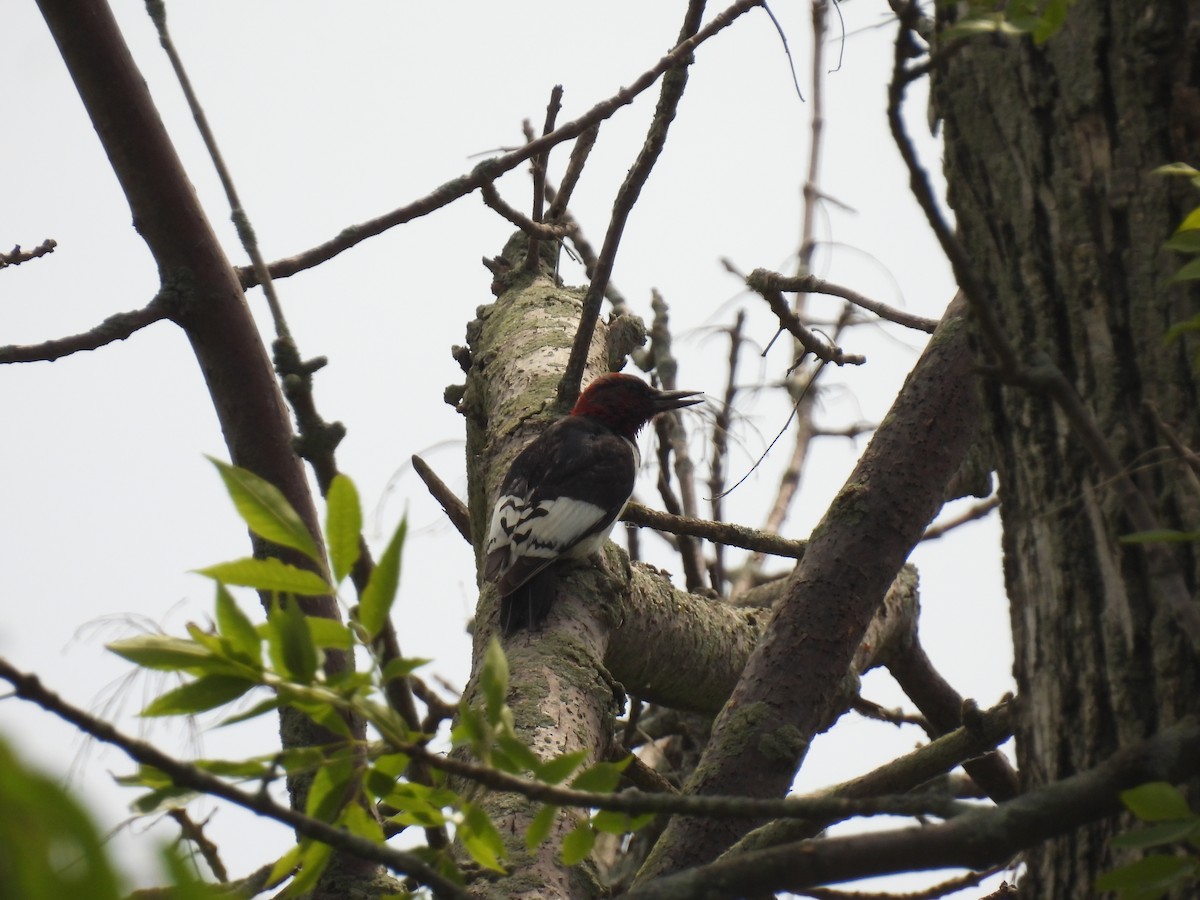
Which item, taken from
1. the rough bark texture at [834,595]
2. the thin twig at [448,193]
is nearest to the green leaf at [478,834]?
the rough bark texture at [834,595]

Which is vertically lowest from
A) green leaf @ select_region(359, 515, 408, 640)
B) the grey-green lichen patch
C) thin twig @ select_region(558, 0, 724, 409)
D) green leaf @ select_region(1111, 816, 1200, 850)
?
green leaf @ select_region(1111, 816, 1200, 850)

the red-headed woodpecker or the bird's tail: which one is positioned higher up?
the red-headed woodpecker

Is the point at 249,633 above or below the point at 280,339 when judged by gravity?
below

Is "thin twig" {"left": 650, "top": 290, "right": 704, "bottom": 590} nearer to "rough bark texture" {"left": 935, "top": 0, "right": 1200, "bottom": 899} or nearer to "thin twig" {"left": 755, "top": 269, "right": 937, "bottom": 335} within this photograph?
"thin twig" {"left": 755, "top": 269, "right": 937, "bottom": 335}

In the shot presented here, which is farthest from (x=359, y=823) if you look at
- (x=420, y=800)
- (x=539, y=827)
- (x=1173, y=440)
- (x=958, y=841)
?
(x=1173, y=440)

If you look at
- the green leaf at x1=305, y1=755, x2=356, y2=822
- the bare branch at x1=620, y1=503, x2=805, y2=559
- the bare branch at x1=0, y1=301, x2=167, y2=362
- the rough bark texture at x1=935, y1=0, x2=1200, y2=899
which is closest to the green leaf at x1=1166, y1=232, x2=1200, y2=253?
the rough bark texture at x1=935, y1=0, x2=1200, y2=899

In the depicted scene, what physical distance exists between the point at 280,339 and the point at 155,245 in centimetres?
106

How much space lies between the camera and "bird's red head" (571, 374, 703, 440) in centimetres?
583

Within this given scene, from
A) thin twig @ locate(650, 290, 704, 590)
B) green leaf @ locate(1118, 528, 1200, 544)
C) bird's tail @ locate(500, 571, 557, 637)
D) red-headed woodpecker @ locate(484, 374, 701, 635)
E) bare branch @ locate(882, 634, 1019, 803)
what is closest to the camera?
green leaf @ locate(1118, 528, 1200, 544)

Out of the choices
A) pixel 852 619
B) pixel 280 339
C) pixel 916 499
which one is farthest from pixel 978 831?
pixel 916 499

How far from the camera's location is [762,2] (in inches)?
132

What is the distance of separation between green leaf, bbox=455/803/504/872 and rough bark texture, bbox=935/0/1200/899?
2.48ft

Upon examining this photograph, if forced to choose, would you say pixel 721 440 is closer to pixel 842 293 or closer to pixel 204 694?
pixel 842 293

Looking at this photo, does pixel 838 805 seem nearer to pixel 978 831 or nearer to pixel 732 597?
pixel 978 831
